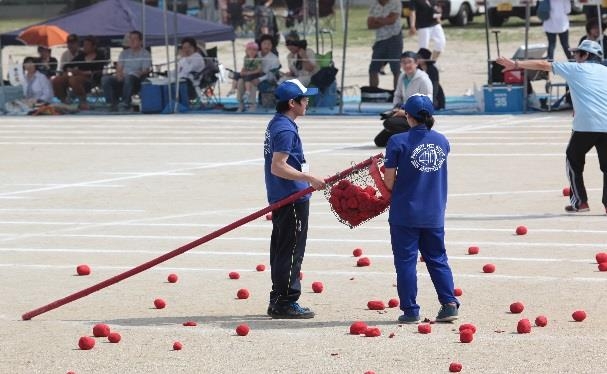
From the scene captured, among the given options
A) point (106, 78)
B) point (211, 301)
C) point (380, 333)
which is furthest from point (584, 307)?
point (106, 78)

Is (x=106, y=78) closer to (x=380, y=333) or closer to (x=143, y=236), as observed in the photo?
(x=143, y=236)

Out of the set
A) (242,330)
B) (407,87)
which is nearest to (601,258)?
(242,330)

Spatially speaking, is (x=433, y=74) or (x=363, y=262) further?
(x=433, y=74)

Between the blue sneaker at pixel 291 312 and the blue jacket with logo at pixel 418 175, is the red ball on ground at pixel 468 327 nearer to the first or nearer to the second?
the blue jacket with logo at pixel 418 175

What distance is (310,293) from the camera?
10656mm

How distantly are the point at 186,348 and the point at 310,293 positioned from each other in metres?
2.01

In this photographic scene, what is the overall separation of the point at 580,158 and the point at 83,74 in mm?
16095

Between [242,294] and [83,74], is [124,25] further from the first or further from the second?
[242,294]

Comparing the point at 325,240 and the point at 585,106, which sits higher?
the point at 585,106

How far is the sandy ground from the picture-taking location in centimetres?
857

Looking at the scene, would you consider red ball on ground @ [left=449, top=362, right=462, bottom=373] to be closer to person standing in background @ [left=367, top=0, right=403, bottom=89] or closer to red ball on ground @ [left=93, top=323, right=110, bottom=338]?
red ball on ground @ [left=93, top=323, right=110, bottom=338]

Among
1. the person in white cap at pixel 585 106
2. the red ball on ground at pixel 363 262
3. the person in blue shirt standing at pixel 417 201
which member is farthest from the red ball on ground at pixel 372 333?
the person in white cap at pixel 585 106

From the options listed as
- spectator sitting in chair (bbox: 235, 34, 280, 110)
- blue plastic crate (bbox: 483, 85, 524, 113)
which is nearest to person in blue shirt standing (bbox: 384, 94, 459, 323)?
blue plastic crate (bbox: 483, 85, 524, 113)

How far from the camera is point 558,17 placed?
1057 inches
